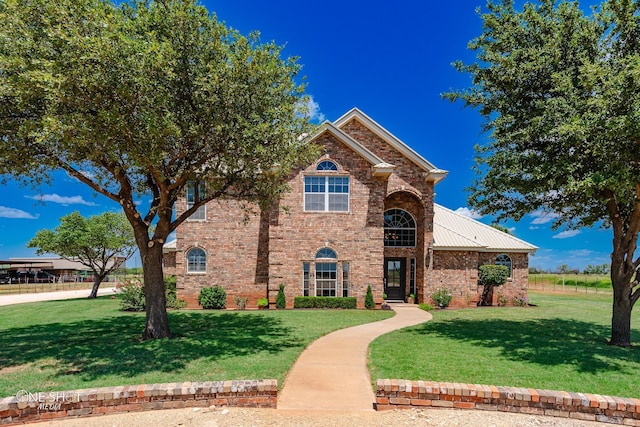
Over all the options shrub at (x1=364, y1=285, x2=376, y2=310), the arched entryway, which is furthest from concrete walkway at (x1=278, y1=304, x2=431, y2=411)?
the arched entryway

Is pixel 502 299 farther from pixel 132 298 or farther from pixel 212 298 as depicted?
pixel 132 298

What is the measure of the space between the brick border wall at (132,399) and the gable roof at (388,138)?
15922mm

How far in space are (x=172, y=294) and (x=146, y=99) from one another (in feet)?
42.9

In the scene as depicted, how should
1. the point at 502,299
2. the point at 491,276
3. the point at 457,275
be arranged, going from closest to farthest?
the point at 491,276, the point at 457,275, the point at 502,299

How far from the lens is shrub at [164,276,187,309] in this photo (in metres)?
18.2

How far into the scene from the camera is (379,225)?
59.9ft

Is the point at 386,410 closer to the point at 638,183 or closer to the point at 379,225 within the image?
the point at 638,183

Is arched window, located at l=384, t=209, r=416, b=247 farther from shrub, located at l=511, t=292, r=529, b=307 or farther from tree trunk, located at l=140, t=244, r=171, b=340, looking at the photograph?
tree trunk, located at l=140, t=244, r=171, b=340

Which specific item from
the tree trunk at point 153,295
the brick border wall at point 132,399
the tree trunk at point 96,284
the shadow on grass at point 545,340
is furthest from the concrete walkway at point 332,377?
the tree trunk at point 96,284

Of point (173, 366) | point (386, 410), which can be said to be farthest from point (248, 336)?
point (386, 410)

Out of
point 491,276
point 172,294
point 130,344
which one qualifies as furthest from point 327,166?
point 130,344

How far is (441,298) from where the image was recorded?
19500 millimetres

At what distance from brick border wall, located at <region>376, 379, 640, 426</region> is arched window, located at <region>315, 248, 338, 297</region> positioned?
39.8 ft

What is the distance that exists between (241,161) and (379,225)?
9.76 m
